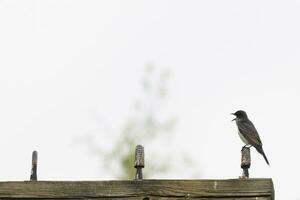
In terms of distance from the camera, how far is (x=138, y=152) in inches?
223

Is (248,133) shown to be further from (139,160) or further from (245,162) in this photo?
(139,160)

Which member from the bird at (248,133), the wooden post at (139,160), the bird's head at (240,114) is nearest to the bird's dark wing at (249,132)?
the bird at (248,133)

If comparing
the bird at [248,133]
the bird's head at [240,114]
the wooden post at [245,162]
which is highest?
the bird's head at [240,114]

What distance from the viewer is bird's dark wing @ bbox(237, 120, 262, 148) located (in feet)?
49.6

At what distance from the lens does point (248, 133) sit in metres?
15.5

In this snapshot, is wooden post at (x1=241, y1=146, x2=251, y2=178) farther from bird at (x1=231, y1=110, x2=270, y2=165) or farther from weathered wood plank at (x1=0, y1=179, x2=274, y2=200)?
bird at (x1=231, y1=110, x2=270, y2=165)

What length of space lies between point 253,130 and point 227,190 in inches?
401

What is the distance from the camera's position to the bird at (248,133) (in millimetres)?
15102

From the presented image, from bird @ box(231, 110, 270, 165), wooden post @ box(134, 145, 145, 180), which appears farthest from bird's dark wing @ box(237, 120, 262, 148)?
wooden post @ box(134, 145, 145, 180)

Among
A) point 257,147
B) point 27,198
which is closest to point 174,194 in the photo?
point 27,198

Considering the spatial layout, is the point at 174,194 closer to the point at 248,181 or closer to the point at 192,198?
the point at 192,198

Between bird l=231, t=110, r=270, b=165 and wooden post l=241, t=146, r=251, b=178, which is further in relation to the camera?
bird l=231, t=110, r=270, b=165

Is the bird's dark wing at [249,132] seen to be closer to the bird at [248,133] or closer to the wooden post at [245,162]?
the bird at [248,133]

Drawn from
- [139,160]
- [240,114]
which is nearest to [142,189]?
[139,160]
